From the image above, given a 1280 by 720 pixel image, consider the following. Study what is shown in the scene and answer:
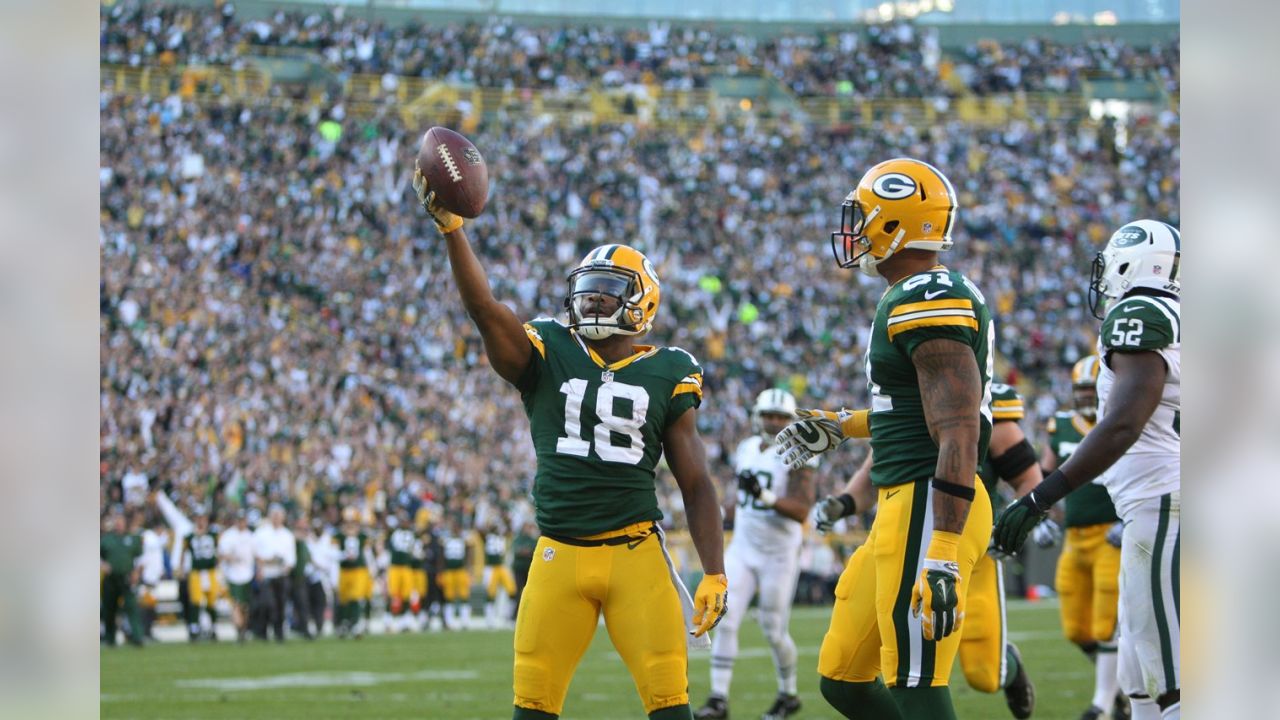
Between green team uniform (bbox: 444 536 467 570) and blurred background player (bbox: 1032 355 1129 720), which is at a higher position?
blurred background player (bbox: 1032 355 1129 720)

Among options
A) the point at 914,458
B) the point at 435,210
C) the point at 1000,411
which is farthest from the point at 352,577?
the point at 914,458

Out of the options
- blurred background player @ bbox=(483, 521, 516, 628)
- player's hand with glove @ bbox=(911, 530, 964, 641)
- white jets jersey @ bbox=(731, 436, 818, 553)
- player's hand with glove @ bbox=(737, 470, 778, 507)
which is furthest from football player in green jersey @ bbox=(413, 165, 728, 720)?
blurred background player @ bbox=(483, 521, 516, 628)

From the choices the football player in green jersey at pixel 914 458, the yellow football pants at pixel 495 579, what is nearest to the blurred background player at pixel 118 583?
the yellow football pants at pixel 495 579

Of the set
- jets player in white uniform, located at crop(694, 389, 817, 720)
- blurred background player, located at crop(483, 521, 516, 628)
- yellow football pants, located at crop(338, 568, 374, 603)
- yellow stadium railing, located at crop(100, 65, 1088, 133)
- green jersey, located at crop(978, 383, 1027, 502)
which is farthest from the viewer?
yellow stadium railing, located at crop(100, 65, 1088, 133)

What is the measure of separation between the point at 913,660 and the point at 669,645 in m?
0.82

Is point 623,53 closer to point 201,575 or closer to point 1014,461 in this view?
point 201,575

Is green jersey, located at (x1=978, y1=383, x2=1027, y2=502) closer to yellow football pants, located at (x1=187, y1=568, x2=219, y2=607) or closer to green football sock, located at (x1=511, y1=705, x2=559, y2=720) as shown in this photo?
green football sock, located at (x1=511, y1=705, x2=559, y2=720)

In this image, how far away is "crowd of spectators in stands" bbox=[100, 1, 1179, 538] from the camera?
2009cm

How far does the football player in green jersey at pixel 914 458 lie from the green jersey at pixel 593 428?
75 centimetres

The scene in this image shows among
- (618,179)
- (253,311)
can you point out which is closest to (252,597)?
(253,311)

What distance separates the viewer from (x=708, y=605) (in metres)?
4.75

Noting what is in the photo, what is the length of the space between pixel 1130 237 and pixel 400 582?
1345 centimetres

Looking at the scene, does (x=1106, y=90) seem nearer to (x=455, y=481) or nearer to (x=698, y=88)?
(x=698, y=88)

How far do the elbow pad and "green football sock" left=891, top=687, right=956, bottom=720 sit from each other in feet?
8.47
